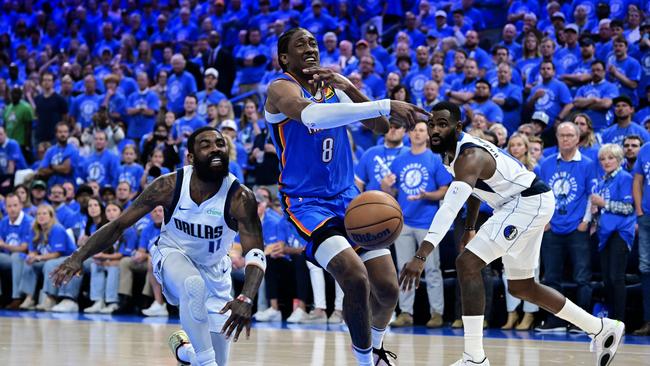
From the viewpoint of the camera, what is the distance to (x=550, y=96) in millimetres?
12859

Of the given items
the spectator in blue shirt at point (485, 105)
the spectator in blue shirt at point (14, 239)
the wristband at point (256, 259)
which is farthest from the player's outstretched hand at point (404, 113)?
the spectator in blue shirt at point (14, 239)

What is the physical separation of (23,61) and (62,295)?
924cm

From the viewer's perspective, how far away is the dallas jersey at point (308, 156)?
649 cm

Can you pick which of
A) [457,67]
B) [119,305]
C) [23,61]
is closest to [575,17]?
[457,67]

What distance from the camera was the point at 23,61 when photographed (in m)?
21.6

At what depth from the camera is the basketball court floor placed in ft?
25.7

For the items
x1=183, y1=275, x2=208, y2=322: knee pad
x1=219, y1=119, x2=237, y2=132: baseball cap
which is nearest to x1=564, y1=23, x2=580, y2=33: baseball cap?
x1=219, y1=119, x2=237, y2=132: baseball cap

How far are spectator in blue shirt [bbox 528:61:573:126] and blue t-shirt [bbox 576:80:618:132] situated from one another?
29 cm

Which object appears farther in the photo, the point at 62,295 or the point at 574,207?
the point at 62,295

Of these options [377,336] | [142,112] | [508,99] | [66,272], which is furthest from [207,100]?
[66,272]

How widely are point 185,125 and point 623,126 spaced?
659 cm

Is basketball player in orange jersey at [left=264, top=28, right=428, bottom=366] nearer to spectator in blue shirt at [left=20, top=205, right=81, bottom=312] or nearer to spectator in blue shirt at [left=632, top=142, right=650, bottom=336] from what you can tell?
spectator in blue shirt at [left=632, top=142, right=650, bottom=336]

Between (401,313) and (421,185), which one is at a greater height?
(421,185)

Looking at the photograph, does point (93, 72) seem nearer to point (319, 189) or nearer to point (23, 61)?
point (23, 61)
